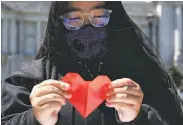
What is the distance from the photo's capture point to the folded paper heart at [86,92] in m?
0.81

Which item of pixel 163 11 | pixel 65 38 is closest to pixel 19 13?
pixel 163 11

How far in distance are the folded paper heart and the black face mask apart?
0.13 m

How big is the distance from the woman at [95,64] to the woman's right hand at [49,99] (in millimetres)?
55

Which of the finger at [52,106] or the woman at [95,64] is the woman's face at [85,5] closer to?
the woman at [95,64]

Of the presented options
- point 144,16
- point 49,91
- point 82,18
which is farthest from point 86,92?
point 144,16

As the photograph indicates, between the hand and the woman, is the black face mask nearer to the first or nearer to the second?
the woman

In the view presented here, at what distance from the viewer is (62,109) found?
89 cm

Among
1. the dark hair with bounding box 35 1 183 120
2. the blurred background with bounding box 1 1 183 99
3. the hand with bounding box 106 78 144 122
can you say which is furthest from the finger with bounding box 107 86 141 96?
the blurred background with bounding box 1 1 183 99

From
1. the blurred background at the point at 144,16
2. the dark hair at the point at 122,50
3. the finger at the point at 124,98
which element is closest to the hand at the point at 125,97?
the finger at the point at 124,98

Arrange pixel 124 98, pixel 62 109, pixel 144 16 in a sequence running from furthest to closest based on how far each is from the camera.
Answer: pixel 144 16
pixel 62 109
pixel 124 98

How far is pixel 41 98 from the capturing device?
0.79 metres

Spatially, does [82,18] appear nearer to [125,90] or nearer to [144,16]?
[125,90]

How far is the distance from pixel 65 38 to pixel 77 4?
74 millimetres

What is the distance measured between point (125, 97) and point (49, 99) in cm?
13
